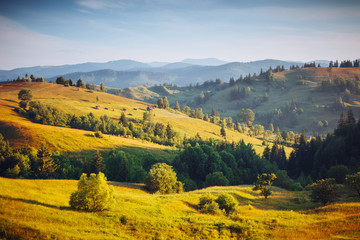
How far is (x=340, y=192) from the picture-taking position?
5166 centimetres

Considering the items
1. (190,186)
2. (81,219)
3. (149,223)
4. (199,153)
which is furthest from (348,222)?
(199,153)

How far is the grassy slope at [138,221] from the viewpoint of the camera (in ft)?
68.4

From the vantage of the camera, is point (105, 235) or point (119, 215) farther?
point (119, 215)

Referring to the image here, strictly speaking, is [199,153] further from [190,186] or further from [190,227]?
[190,227]

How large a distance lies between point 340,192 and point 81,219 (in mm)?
57090

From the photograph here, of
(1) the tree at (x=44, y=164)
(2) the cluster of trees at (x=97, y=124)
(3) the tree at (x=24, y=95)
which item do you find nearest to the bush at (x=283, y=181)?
(2) the cluster of trees at (x=97, y=124)

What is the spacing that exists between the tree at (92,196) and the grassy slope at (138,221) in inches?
46.6

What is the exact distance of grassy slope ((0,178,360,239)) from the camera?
2086 cm

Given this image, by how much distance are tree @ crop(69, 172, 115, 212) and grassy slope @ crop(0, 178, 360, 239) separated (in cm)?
118

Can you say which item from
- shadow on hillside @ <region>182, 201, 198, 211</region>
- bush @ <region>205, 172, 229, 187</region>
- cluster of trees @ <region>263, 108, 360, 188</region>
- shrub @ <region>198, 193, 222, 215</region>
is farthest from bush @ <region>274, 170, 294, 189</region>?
shadow on hillside @ <region>182, 201, 198, 211</region>

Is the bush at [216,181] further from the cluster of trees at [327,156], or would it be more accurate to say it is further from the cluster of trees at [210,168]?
the cluster of trees at [327,156]

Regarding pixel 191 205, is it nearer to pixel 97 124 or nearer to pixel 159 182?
pixel 159 182

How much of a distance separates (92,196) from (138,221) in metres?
6.82

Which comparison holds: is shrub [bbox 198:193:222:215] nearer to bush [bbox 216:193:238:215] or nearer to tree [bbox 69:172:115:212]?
bush [bbox 216:193:238:215]
